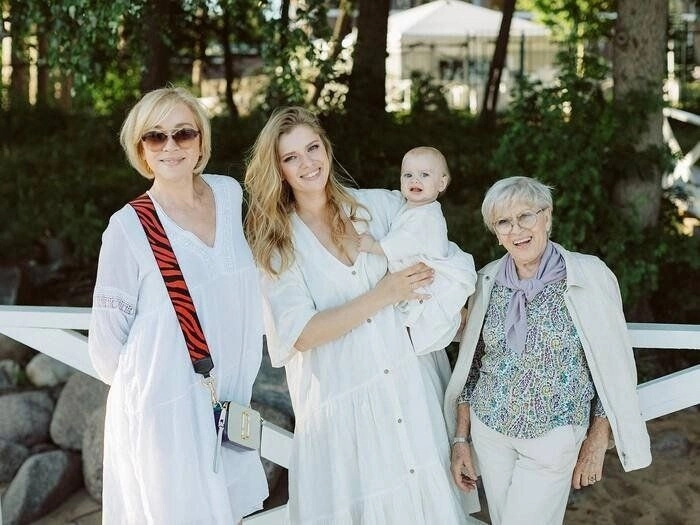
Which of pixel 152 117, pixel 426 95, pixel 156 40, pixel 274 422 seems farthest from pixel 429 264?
pixel 426 95

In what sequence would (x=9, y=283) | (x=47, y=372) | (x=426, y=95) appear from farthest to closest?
(x=426, y=95) → (x=9, y=283) → (x=47, y=372)

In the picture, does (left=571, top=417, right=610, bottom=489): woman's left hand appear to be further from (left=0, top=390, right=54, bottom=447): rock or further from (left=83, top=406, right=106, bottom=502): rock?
(left=0, top=390, right=54, bottom=447): rock

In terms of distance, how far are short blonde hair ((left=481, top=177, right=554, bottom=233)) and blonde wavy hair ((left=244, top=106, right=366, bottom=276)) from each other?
0.43m

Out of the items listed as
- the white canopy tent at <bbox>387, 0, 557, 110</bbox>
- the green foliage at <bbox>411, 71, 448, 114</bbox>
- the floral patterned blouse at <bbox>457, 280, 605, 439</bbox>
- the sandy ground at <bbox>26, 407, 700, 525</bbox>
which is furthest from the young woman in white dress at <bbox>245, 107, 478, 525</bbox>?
the white canopy tent at <bbox>387, 0, 557, 110</bbox>

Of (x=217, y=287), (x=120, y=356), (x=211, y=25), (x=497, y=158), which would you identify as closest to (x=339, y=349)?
(x=217, y=287)

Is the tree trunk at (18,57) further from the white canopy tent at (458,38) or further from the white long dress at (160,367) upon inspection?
the white canopy tent at (458,38)

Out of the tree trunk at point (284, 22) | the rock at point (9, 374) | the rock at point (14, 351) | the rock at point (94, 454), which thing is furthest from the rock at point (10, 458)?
the tree trunk at point (284, 22)

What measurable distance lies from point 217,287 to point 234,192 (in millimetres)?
360

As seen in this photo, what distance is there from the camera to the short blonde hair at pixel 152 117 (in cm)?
270

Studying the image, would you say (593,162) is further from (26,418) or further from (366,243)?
(26,418)

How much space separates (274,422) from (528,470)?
2.69 meters

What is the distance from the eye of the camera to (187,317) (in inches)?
103

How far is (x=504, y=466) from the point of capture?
2971 millimetres

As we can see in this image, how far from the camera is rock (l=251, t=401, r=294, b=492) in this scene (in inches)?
205
